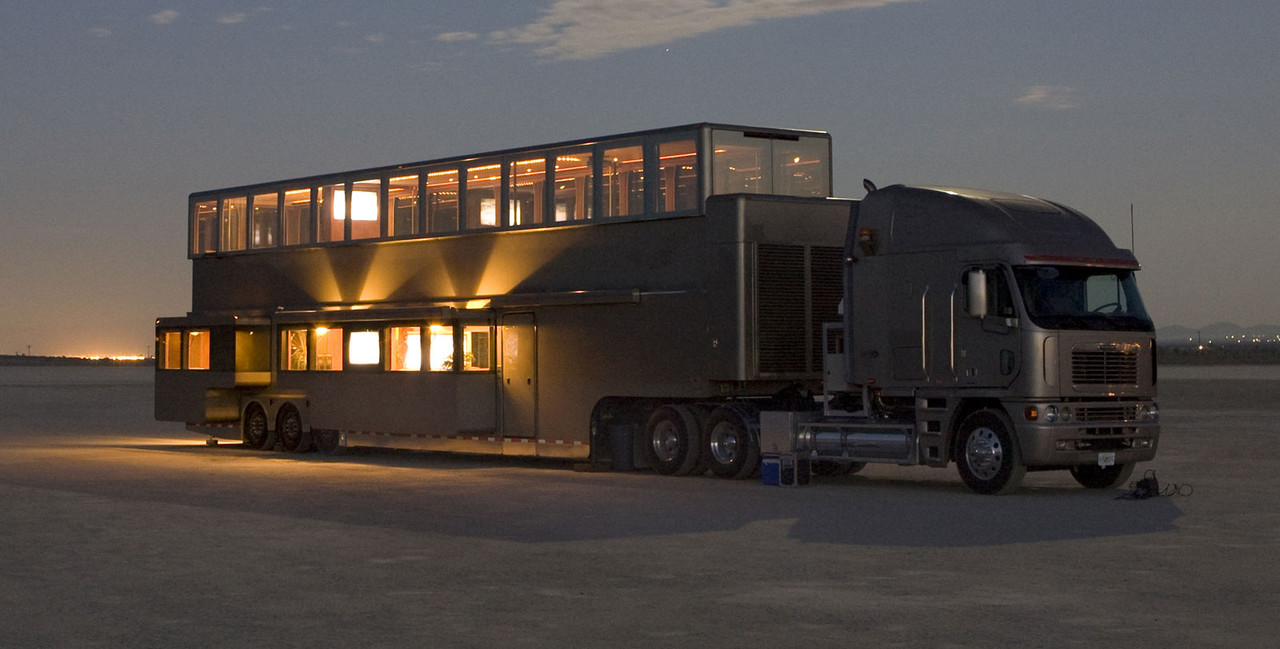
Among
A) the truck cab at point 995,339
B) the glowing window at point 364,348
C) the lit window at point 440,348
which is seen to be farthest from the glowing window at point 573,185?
the glowing window at point 364,348

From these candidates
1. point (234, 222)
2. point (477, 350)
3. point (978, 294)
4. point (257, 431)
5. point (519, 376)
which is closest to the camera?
point (978, 294)

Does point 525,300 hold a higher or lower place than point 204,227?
lower

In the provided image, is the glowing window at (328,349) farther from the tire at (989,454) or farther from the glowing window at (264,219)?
the tire at (989,454)

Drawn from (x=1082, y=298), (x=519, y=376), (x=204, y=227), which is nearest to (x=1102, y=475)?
(x=1082, y=298)

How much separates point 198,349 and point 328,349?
386 centimetres

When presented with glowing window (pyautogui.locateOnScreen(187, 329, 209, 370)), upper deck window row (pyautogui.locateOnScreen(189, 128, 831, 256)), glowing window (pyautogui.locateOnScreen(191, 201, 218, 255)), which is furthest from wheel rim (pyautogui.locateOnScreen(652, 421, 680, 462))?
glowing window (pyautogui.locateOnScreen(191, 201, 218, 255))

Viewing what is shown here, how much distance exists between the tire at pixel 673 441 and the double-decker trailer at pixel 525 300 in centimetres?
4

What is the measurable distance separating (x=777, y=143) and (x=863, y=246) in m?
2.95

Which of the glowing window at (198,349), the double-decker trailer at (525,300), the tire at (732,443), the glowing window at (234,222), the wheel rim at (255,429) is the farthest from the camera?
the glowing window at (234,222)

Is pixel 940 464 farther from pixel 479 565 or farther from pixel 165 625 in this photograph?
pixel 165 625

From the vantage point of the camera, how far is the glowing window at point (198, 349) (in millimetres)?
32219

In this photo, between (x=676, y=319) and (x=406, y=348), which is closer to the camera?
(x=676, y=319)

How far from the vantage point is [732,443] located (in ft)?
75.8

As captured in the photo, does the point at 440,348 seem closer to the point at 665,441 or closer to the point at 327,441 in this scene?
the point at 327,441
